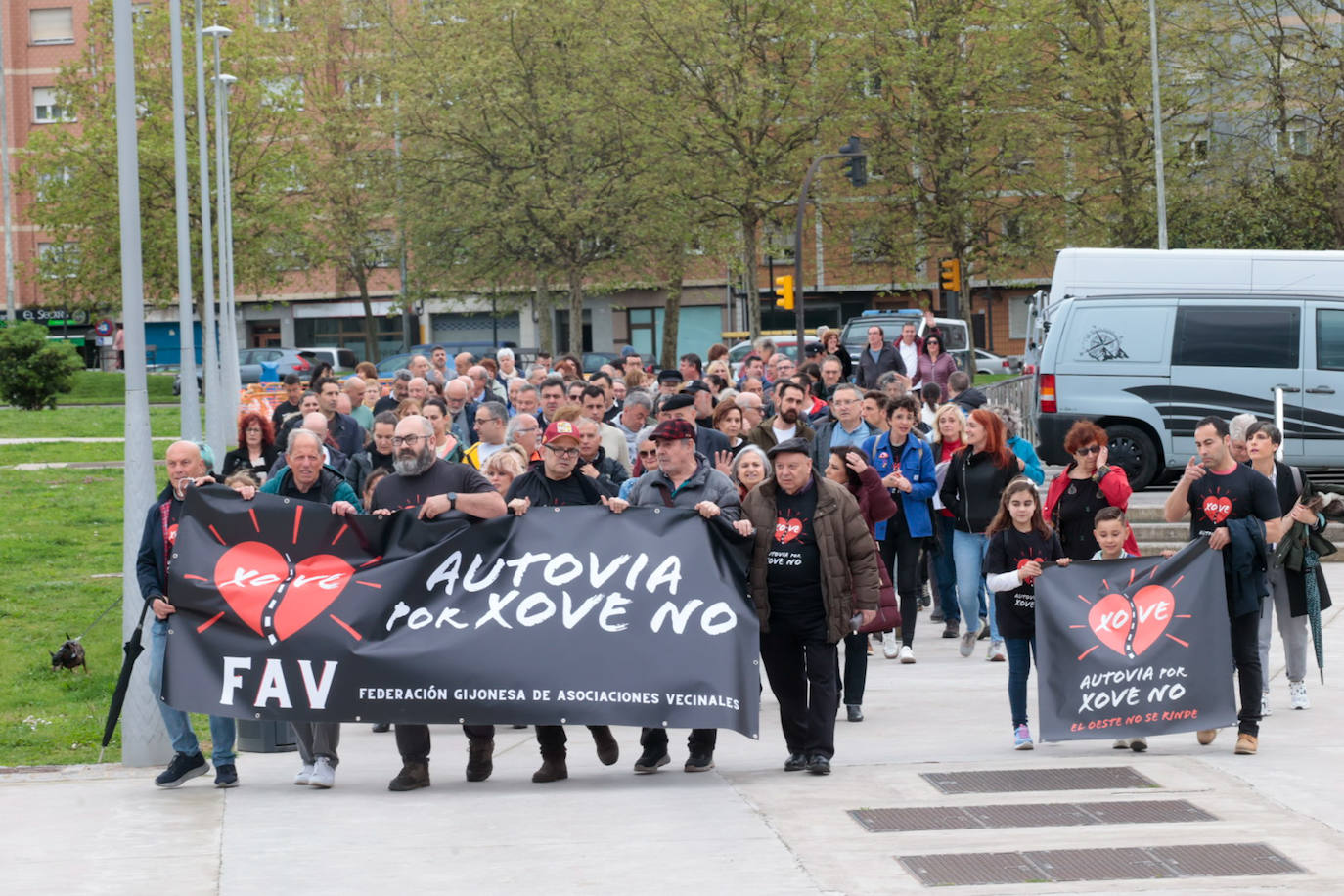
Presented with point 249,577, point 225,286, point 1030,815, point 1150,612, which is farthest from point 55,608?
point 225,286

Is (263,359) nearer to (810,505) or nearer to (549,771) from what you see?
(549,771)

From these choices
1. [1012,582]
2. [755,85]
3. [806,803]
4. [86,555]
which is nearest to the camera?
[806,803]

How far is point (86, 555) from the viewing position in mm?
18844

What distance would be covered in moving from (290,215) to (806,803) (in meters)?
46.6

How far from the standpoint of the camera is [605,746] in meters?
9.65

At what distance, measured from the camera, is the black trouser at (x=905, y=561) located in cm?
1333

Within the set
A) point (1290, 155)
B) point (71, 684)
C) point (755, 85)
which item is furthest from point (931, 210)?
point (71, 684)

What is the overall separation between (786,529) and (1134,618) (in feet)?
6.79

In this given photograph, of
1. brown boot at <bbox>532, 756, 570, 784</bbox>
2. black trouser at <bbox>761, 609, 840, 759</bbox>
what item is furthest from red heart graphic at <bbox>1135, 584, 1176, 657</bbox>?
brown boot at <bbox>532, 756, 570, 784</bbox>

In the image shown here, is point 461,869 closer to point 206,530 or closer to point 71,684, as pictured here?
point 206,530

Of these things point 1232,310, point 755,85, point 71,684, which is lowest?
point 71,684

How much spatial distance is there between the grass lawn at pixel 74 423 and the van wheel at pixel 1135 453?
19785mm

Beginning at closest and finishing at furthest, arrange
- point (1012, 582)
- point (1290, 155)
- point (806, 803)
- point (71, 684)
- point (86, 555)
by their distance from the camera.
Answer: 1. point (806, 803)
2. point (1012, 582)
3. point (71, 684)
4. point (86, 555)
5. point (1290, 155)

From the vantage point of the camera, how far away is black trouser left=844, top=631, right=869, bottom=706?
1084 centimetres
